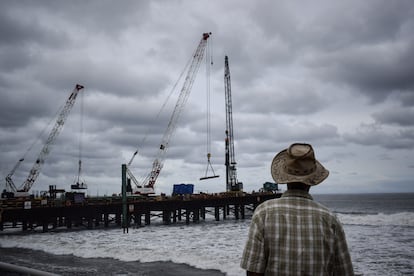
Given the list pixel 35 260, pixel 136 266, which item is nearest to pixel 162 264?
pixel 136 266

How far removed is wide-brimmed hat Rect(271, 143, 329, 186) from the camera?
296 centimetres

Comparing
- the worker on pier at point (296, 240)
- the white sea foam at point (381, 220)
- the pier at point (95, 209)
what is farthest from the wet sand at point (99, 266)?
the white sea foam at point (381, 220)

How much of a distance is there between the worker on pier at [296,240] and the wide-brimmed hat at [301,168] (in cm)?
4

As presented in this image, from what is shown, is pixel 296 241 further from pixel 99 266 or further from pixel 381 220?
pixel 381 220

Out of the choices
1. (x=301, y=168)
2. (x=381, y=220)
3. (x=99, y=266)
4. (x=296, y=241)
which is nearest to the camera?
(x=296, y=241)

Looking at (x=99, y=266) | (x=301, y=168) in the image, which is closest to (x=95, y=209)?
(x=99, y=266)

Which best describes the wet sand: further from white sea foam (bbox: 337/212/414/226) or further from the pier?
white sea foam (bbox: 337/212/414/226)

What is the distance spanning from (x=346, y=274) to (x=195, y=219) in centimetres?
6323

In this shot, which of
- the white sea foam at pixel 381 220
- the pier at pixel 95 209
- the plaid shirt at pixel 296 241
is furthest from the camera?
the white sea foam at pixel 381 220

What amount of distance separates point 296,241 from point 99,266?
20.8 m

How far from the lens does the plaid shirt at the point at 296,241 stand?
275 cm

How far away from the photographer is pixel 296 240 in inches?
108

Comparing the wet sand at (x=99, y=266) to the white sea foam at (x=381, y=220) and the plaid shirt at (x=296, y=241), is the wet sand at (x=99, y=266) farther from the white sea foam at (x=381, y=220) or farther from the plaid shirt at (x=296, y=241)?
the white sea foam at (x=381, y=220)

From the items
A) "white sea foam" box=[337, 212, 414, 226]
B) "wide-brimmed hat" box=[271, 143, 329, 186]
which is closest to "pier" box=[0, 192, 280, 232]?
"white sea foam" box=[337, 212, 414, 226]
